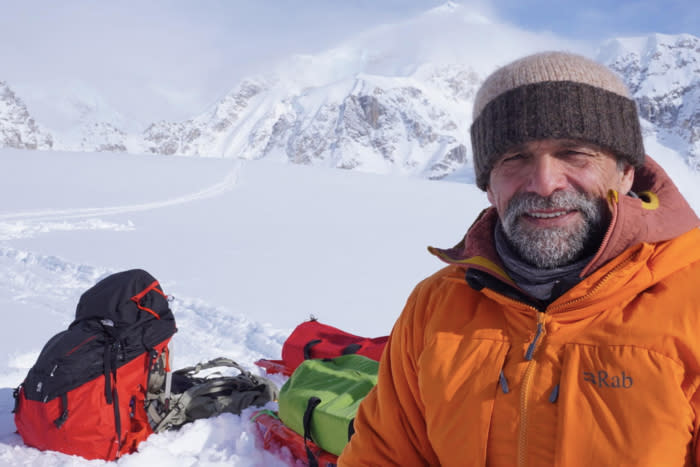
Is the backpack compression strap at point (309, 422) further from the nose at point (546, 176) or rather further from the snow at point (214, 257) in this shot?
the nose at point (546, 176)

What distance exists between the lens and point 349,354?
3.18 meters

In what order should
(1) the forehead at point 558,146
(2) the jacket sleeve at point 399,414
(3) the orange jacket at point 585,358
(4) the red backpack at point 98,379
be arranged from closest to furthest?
(3) the orange jacket at point 585,358 < (1) the forehead at point 558,146 < (2) the jacket sleeve at point 399,414 < (4) the red backpack at point 98,379

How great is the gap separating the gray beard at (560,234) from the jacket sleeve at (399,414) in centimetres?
35

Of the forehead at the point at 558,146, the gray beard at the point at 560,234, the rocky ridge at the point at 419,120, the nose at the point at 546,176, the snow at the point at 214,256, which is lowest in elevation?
the snow at the point at 214,256

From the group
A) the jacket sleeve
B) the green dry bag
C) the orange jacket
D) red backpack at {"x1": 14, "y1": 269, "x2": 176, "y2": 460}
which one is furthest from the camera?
red backpack at {"x1": 14, "y1": 269, "x2": 176, "y2": 460}

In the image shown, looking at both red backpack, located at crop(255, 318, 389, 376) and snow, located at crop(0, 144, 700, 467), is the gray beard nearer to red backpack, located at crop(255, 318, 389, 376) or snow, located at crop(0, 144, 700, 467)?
snow, located at crop(0, 144, 700, 467)

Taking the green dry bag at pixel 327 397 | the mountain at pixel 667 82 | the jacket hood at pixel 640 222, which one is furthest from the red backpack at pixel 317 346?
the mountain at pixel 667 82

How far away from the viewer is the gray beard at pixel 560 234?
123cm

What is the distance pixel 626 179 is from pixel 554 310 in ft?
1.58

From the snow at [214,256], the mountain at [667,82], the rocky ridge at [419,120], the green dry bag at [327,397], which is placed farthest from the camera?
the rocky ridge at [419,120]

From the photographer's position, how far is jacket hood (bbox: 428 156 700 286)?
111cm

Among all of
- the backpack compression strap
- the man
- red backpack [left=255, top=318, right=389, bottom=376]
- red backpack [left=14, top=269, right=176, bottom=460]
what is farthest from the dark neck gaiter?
red backpack [left=14, top=269, right=176, bottom=460]

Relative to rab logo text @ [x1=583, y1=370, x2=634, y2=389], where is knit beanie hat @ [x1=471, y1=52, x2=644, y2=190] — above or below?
above

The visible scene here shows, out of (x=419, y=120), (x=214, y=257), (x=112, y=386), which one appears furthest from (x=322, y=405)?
(x=419, y=120)
